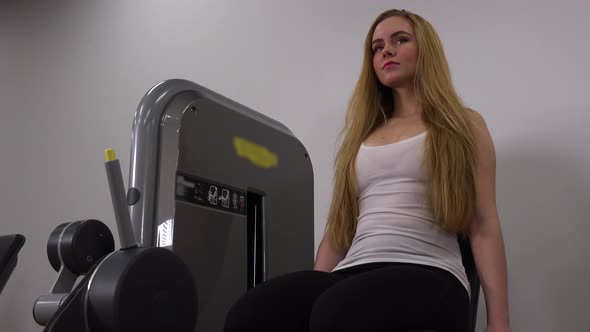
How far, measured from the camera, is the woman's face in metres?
1.57

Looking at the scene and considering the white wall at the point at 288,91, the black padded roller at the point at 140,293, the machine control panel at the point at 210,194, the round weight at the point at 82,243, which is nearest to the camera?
the black padded roller at the point at 140,293

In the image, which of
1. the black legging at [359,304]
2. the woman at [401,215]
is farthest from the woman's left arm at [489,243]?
the black legging at [359,304]

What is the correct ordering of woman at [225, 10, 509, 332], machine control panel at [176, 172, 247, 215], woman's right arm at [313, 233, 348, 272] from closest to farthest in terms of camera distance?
woman at [225, 10, 509, 332] → machine control panel at [176, 172, 247, 215] → woman's right arm at [313, 233, 348, 272]

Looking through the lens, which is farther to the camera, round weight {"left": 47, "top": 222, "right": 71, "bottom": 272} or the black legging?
round weight {"left": 47, "top": 222, "right": 71, "bottom": 272}

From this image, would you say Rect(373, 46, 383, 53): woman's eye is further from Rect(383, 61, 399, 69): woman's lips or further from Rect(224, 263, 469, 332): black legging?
Rect(224, 263, 469, 332): black legging

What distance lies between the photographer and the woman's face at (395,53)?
157cm

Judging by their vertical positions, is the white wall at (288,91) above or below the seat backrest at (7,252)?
above

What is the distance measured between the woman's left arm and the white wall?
52 cm

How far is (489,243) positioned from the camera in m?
1.35

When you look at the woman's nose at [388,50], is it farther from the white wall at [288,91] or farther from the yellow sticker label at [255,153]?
the white wall at [288,91]

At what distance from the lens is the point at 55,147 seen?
9.02 ft

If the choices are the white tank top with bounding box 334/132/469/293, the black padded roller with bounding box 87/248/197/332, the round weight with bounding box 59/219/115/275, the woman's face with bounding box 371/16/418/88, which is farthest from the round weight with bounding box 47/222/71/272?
the woman's face with bounding box 371/16/418/88

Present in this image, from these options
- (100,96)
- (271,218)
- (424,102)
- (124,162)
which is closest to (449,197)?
(424,102)

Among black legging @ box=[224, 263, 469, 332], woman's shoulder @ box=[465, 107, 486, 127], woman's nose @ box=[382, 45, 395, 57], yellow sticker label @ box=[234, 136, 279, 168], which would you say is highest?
woman's nose @ box=[382, 45, 395, 57]
